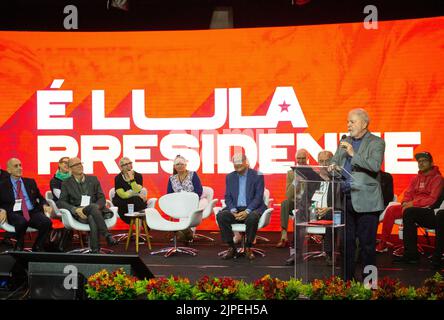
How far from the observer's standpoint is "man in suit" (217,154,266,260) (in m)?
7.40

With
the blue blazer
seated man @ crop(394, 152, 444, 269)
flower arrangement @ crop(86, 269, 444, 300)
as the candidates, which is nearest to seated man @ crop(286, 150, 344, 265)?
flower arrangement @ crop(86, 269, 444, 300)

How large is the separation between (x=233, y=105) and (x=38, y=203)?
11.9 ft

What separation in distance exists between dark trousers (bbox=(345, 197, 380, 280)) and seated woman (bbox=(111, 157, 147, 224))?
402 centimetres

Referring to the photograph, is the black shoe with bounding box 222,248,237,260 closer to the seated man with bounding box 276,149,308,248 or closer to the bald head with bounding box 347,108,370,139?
the seated man with bounding box 276,149,308,248

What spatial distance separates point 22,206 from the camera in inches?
290

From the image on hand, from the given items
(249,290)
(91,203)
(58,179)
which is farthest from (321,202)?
(58,179)

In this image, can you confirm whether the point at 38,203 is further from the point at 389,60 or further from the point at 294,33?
the point at 389,60

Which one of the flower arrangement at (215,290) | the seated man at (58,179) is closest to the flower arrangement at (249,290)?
the flower arrangement at (215,290)

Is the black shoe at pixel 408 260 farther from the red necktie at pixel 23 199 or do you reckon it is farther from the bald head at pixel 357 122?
the red necktie at pixel 23 199

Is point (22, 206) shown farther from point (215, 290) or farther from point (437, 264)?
point (437, 264)

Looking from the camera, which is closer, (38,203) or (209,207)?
(38,203)

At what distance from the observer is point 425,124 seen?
367 inches

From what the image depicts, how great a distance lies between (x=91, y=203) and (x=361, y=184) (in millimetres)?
3838
